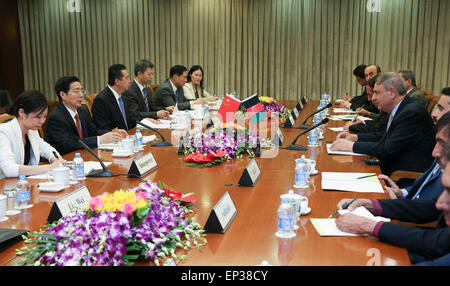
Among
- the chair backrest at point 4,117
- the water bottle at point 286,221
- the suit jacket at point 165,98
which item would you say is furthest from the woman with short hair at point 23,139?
the suit jacket at point 165,98

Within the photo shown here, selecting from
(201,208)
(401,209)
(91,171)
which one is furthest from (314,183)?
(91,171)

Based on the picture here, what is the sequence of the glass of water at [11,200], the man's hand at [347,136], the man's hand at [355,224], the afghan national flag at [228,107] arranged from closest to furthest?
1. the man's hand at [355,224]
2. the glass of water at [11,200]
3. the man's hand at [347,136]
4. the afghan national flag at [228,107]

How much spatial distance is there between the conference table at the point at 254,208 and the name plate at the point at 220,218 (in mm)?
22

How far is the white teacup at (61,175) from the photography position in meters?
2.66

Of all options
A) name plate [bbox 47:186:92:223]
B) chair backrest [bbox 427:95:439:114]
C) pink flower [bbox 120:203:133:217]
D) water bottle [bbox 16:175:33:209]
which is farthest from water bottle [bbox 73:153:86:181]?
chair backrest [bbox 427:95:439:114]

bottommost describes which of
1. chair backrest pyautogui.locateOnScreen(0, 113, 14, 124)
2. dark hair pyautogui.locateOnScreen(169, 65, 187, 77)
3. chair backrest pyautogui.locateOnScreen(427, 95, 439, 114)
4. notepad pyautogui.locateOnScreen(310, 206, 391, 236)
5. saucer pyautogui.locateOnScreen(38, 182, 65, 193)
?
chair backrest pyautogui.locateOnScreen(427, 95, 439, 114)

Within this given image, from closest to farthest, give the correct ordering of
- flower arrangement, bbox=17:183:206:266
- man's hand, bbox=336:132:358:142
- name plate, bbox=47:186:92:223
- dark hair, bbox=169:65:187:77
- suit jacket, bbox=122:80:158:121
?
flower arrangement, bbox=17:183:206:266 < name plate, bbox=47:186:92:223 < man's hand, bbox=336:132:358:142 < suit jacket, bbox=122:80:158:121 < dark hair, bbox=169:65:187:77

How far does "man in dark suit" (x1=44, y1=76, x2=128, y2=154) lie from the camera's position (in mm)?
3910

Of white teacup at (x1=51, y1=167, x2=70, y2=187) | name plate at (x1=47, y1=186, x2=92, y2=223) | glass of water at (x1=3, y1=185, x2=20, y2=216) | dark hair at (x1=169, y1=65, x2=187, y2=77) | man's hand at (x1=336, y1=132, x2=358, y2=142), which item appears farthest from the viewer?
dark hair at (x1=169, y1=65, x2=187, y2=77)

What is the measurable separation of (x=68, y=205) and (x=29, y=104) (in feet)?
4.42

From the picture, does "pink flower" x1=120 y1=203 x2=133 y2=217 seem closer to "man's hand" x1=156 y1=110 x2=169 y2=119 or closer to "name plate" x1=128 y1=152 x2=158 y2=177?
"name plate" x1=128 y1=152 x2=158 y2=177

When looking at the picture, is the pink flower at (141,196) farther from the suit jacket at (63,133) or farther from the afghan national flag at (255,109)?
the afghan national flag at (255,109)

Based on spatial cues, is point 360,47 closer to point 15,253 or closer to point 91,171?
point 91,171

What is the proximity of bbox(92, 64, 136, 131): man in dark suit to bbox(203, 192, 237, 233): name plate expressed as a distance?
125 inches
